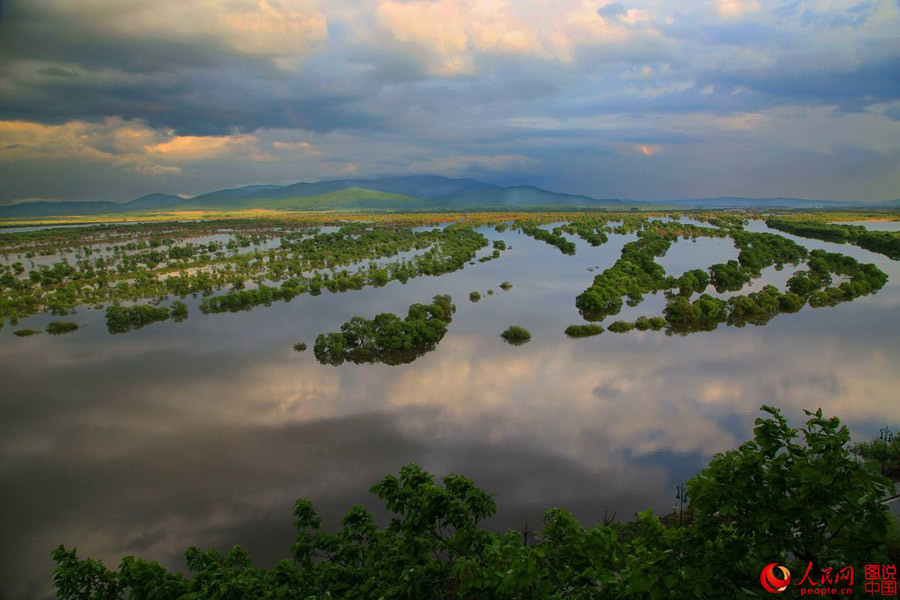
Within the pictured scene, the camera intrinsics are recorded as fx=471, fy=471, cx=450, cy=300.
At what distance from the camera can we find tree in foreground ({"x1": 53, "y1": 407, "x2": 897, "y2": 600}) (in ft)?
14.4

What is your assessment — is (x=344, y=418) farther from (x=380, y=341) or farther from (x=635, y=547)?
(x=635, y=547)

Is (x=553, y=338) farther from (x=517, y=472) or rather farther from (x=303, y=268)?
(x=303, y=268)

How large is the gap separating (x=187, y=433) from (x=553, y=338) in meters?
20.9

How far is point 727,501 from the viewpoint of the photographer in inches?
190

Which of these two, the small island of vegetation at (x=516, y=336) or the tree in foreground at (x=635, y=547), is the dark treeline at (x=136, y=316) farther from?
the tree in foreground at (x=635, y=547)

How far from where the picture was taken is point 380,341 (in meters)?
28.0

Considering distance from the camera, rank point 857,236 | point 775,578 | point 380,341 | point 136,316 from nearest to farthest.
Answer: point 775,578 → point 380,341 → point 136,316 → point 857,236

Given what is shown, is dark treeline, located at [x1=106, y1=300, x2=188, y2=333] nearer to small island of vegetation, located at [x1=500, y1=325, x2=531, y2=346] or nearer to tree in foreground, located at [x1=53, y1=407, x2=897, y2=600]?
small island of vegetation, located at [x1=500, y1=325, x2=531, y2=346]

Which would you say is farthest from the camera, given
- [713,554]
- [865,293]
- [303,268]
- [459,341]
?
[303,268]

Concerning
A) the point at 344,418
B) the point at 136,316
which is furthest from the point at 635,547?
the point at 136,316

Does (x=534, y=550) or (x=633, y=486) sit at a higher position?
(x=534, y=550)

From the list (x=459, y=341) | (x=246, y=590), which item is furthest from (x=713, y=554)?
(x=459, y=341)

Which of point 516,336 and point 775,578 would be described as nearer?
point 775,578

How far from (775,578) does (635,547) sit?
5.58 ft
